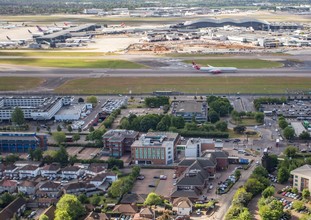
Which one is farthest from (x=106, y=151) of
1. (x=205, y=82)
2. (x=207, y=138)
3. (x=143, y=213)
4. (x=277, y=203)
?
(x=205, y=82)

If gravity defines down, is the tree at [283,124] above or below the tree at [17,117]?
below

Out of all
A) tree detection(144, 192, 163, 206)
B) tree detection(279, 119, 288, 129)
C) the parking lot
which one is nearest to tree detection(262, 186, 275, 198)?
the parking lot

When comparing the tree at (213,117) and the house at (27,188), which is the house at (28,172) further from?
the tree at (213,117)

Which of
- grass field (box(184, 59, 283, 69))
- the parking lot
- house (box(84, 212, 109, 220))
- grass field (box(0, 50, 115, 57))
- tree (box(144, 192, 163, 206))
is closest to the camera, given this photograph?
house (box(84, 212, 109, 220))

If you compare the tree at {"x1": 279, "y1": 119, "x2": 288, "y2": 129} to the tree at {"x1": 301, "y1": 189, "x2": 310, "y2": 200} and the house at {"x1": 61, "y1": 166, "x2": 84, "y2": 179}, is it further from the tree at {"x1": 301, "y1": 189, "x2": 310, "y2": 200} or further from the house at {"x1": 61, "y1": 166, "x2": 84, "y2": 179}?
the house at {"x1": 61, "y1": 166, "x2": 84, "y2": 179}

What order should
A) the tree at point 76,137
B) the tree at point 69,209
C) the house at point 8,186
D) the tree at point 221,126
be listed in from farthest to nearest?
the tree at point 221,126, the tree at point 76,137, the house at point 8,186, the tree at point 69,209

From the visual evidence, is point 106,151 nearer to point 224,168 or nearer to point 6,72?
point 224,168

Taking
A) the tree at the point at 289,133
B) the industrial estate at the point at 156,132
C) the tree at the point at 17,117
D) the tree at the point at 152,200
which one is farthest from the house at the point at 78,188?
the tree at the point at 289,133
